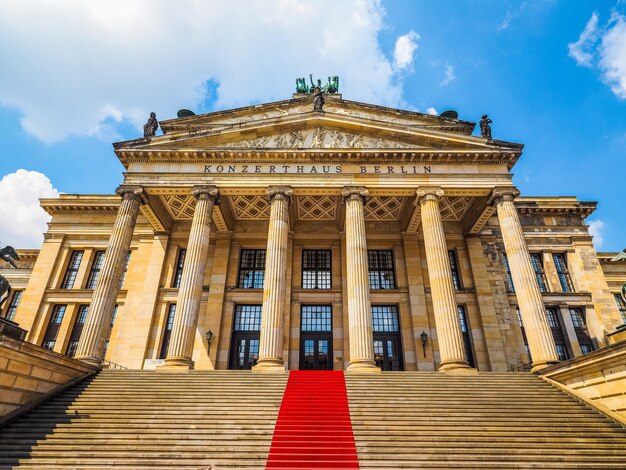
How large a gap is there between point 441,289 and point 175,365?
545 inches

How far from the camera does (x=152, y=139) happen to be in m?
23.0

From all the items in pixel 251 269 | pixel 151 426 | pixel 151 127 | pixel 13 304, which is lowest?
pixel 151 426

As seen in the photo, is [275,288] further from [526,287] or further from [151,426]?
[526,287]

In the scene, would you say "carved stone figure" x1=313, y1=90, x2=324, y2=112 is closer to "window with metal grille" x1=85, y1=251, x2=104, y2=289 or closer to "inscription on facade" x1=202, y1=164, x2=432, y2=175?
"inscription on facade" x1=202, y1=164, x2=432, y2=175

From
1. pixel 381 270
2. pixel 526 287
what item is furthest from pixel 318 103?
pixel 526 287

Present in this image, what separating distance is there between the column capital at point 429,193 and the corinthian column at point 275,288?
306 inches

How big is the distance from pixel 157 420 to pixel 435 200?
58.5 feet

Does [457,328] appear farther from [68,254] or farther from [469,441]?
[68,254]

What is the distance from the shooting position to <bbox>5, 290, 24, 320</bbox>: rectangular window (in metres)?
29.6

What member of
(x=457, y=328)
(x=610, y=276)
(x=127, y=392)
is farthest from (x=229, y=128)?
(x=610, y=276)

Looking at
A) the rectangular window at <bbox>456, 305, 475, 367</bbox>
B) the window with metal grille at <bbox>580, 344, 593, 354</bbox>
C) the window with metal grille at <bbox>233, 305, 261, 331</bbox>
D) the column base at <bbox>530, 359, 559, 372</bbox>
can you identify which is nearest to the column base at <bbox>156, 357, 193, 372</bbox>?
the window with metal grille at <bbox>233, 305, 261, 331</bbox>

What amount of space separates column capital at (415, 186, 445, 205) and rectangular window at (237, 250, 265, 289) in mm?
12246

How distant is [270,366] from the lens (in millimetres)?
17203

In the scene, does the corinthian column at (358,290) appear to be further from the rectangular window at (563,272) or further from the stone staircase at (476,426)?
the rectangular window at (563,272)
